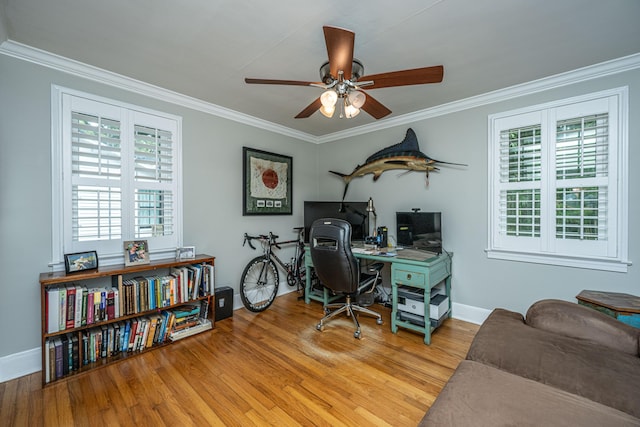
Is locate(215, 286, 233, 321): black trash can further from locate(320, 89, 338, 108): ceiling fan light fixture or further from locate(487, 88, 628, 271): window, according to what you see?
locate(487, 88, 628, 271): window

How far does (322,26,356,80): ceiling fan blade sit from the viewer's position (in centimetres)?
135

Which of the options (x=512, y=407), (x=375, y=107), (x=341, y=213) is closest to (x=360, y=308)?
(x=341, y=213)

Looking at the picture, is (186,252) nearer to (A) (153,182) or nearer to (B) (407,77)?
(A) (153,182)

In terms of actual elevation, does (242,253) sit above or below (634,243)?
below

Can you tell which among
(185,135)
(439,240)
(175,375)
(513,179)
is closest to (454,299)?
(439,240)

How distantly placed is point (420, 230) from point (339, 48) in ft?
7.47

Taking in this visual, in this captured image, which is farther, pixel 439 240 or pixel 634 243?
pixel 439 240

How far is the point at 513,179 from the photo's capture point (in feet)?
8.95

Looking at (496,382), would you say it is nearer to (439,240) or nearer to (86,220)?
(439,240)

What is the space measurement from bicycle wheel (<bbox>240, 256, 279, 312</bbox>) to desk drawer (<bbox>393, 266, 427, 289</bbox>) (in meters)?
1.71

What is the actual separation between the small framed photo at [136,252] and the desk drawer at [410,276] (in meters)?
2.50

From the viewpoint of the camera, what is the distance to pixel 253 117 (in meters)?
3.51

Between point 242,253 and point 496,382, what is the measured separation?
2.96 metres

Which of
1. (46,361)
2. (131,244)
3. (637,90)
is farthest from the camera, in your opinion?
(131,244)
